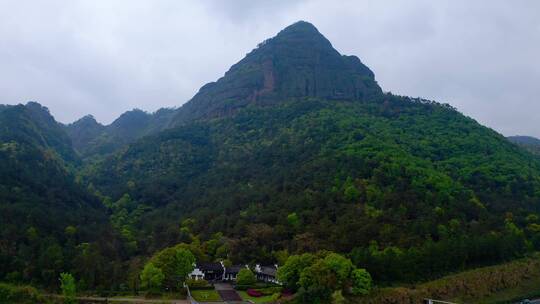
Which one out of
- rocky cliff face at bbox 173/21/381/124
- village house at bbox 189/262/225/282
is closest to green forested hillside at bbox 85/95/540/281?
village house at bbox 189/262/225/282

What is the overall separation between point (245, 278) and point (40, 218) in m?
26.1

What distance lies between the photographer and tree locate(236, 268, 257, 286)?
50.3 metres

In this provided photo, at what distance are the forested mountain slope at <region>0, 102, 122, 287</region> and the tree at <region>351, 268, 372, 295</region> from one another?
24.2m

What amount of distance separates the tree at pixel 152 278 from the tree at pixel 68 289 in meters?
6.30

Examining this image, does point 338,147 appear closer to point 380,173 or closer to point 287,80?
point 380,173

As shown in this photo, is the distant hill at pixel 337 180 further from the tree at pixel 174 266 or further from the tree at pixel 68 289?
the tree at pixel 68 289

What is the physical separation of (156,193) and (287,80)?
67536mm

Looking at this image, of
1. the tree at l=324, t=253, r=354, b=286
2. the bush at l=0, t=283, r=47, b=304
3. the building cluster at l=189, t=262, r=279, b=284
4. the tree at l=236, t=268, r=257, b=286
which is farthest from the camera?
the building cluster at l=189, t=262, r=279, b=284

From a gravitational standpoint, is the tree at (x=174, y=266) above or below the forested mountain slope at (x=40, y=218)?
below

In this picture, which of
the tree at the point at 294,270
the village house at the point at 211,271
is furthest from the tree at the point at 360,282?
the village house at the point at 211,271

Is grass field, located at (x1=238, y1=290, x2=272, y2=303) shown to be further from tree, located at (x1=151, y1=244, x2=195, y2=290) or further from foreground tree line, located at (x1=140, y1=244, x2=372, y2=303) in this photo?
tree, located at (x1=151, y1=244, x2=195, y2=290)

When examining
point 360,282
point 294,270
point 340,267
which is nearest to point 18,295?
point 294,270

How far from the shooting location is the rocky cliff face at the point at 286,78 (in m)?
139

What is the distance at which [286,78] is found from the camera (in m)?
146
